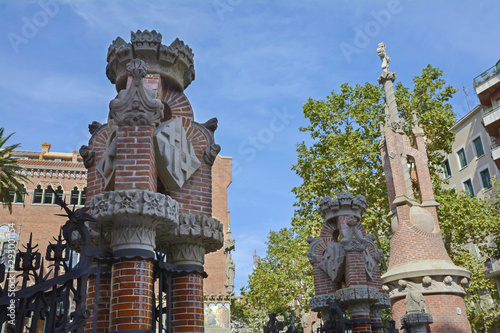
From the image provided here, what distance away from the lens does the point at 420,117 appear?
2495 cm

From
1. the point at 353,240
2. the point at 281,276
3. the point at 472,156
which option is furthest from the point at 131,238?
the point at 472,156

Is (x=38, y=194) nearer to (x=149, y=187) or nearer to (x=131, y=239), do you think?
(x=149, y=187)

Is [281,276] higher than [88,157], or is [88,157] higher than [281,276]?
[281,276]

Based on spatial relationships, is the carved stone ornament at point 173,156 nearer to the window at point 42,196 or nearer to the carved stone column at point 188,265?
the carved stone column at point 188,265

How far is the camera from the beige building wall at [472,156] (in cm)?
3725

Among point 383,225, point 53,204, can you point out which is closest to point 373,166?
point 383,225

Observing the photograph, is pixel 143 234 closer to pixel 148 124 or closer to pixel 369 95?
pixel 148 124

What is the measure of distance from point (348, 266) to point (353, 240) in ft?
1.92

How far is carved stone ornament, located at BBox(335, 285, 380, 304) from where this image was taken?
9.37 m

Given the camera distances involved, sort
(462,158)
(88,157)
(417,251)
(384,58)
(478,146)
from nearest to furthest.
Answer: (88,157), (417,251), (384,58), (478,146), (462,158)

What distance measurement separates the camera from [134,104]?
5570mm

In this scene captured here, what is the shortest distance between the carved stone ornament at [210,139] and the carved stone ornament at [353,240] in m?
4.31

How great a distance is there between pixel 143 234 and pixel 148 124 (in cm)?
138

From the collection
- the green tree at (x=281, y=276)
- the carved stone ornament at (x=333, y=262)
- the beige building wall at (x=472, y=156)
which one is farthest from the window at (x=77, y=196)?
the carved stone ornament at (x=333, y=262)
